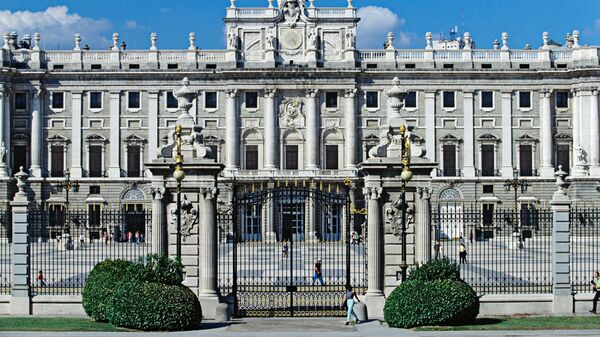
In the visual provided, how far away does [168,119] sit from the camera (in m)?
79.7

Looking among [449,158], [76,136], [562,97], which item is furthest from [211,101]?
[562,97]

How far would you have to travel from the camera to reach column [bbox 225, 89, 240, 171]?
3078 inches

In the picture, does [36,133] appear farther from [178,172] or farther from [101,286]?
[178,172]

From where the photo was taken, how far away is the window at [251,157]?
259 feet

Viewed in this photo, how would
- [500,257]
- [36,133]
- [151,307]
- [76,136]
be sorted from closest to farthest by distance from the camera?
[151,307] → [500,257] → [36,133] → [76,136]

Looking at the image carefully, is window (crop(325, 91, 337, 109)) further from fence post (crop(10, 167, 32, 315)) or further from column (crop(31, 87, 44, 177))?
fence post (crop(10, 167, 32, 315))

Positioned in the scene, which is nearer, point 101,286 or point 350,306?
point 350,306

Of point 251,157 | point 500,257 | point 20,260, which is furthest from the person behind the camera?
point 251,157

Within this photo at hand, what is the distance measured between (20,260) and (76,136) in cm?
5103

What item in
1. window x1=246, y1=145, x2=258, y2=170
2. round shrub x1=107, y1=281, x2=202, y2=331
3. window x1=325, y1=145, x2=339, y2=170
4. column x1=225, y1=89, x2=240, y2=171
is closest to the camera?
round shrub x1=107, y1=281, x2=202, y2=331

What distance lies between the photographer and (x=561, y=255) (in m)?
29.1

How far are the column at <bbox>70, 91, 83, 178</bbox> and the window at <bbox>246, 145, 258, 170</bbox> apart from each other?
1355 cm

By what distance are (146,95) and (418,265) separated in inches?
2187

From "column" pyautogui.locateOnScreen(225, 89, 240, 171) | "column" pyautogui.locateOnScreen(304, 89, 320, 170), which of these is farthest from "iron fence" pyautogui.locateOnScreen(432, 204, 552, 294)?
"column" pyautogui.locateOnScreen(225, 89, 240, 171)
